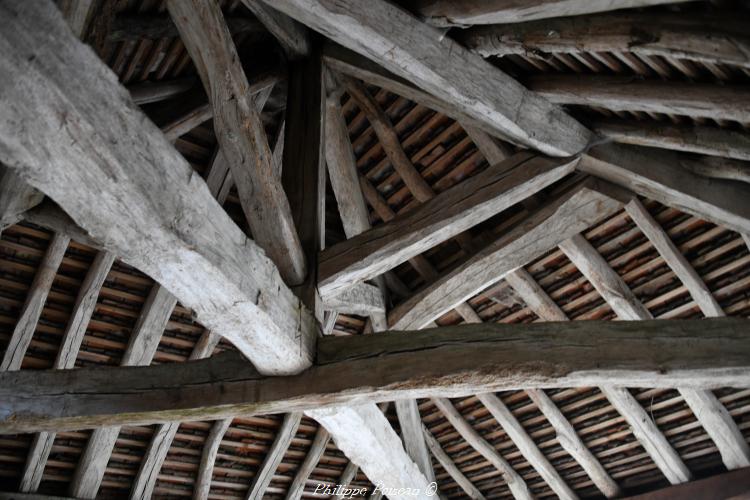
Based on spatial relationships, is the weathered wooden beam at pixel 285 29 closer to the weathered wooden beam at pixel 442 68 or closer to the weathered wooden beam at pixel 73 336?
the weathered wooden beam at pixel 442 68

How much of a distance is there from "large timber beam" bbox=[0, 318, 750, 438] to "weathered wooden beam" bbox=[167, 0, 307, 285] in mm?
475

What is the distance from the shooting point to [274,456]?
15.1 ft

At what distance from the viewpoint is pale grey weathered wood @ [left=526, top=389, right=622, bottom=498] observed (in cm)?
439

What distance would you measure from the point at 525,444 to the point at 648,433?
803mm

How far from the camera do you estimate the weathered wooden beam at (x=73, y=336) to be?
11.9 feet

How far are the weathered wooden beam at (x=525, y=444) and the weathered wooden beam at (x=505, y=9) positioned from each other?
264 centimetres

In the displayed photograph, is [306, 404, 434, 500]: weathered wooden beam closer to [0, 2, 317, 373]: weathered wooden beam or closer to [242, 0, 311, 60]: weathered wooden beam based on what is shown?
[0, 2, 317, 373]: weathered wooden beam

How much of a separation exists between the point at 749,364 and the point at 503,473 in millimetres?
2976

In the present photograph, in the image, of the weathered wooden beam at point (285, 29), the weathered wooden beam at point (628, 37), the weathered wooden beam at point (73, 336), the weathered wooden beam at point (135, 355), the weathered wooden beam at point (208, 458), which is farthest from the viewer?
the weathered wooden beam at point (208, 458)

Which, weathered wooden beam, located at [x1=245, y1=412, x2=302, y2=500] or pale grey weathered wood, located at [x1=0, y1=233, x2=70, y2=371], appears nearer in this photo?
pale grey weathered wood, located at [x1=0, y1=233, x2=70, y2=371]

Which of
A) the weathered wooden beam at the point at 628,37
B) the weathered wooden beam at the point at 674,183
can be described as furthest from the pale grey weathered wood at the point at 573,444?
the weathered wooden beam at the point at 628,37

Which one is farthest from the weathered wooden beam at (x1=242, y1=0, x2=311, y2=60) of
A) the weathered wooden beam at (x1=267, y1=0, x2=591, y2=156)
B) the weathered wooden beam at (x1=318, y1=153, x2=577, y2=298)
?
the weathered wooden beam at (x1=318, y1=153, x2=577, y2=298)

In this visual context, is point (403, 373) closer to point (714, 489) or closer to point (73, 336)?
point (73, 336)

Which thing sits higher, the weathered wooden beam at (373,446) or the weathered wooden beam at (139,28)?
the weathered wooden beam at (139,28)
